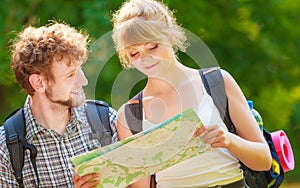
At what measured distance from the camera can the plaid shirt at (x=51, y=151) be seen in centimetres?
318

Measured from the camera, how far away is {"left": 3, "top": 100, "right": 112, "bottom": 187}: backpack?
3.16 meters

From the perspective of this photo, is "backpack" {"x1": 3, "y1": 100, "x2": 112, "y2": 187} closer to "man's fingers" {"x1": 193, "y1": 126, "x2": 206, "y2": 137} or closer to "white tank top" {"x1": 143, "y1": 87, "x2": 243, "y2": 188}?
"white tank top" {"x1": 143, "y1": 87, "x2": 243, "y2": 188}

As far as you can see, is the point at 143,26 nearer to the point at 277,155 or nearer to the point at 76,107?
the point at 76,107

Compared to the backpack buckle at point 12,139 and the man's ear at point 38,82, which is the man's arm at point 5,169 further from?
the man's ear at point 38,82

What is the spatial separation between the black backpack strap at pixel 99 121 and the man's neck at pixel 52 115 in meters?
0.11

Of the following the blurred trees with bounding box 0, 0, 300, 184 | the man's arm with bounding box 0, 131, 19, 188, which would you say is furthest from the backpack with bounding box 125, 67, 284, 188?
the blurred trees with bounding box 0, 0, 300, 184

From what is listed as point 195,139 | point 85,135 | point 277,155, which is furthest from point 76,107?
point 277,155

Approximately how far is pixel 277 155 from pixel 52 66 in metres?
1.10

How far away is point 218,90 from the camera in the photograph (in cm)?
313

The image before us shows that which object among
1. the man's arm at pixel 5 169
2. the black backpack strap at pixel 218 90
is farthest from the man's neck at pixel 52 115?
the black backpack strap at pixel 218 90

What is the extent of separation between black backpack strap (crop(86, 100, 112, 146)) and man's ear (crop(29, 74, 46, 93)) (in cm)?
22

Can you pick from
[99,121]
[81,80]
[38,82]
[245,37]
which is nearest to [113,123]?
A: [99,121]

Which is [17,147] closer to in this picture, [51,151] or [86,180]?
[51,151]

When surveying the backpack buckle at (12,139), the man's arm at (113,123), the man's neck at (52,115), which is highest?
the man's neck at (52,115)
